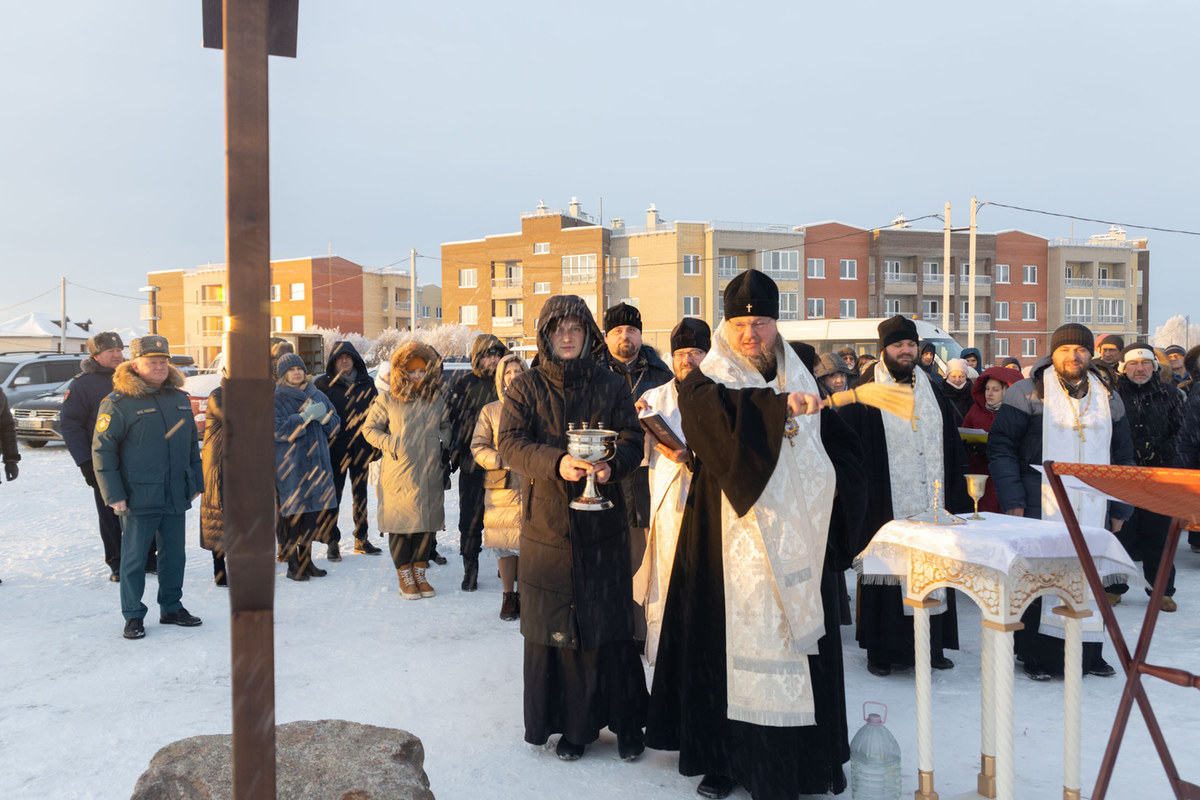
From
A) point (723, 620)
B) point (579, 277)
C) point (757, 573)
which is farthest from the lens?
point (579, 277)

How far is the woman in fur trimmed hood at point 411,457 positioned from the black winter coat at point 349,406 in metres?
1.46

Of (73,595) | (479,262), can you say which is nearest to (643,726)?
(73,595)

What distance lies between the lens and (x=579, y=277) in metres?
51.3

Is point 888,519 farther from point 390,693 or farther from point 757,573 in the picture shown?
point 390,693

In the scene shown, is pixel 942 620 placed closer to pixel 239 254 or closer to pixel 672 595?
pixel 672 595

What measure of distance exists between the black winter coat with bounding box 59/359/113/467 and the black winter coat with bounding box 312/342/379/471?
6.13 ft

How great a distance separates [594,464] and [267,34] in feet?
6.57

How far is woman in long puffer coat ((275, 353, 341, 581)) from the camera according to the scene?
22.5 feet

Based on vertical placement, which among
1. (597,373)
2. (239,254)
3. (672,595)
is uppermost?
(239,254)

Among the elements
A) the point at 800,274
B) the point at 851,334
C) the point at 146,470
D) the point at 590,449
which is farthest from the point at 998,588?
the point at 800,274

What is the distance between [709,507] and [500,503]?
8.56 ft

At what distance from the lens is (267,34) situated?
1.96 metres

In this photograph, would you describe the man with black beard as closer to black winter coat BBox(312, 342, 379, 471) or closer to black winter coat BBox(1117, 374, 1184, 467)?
black winter coat BBox(1117, 374, 1184, 467)

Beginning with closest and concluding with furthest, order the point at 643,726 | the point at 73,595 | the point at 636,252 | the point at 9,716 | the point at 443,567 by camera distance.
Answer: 1. the point at 643,726
2. the point at 9,716
3. the point at 73,595
4. the point at 443,567
5. the point at 636,252
